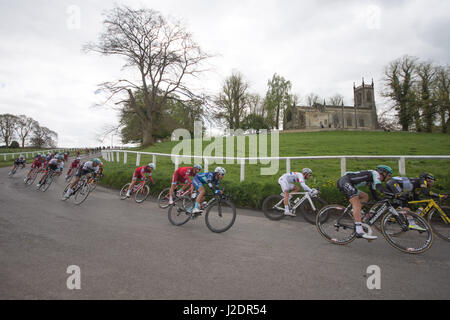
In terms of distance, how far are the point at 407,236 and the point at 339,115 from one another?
70.9 m

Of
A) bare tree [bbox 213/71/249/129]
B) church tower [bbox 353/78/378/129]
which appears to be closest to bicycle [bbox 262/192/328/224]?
bare tree [bbox 213/71/249/129]

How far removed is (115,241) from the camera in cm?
478

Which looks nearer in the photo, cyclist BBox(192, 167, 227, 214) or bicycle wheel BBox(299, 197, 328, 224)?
cyclist BBox(192, 167, 227, 214)

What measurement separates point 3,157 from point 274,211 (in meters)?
36.5

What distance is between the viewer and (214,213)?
19.5ft

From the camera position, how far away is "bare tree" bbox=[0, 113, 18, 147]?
56.1m

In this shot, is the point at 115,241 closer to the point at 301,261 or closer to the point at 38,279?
the point at 38,279

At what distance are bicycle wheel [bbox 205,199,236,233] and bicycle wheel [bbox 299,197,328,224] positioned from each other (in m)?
2.08

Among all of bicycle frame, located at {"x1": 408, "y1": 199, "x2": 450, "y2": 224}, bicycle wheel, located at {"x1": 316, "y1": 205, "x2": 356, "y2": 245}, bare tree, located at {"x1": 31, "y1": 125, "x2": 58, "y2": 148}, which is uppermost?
bare tree, located at {"x1": 31, "y1": 125, "x2": 58, "y2": 148}

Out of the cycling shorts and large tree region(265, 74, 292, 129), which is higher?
large tree region(265, 74, 292, 129)

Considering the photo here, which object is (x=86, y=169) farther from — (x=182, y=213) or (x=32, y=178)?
(x=32, y=178)

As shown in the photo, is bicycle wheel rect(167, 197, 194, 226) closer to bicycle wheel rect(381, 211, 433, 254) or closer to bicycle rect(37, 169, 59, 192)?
bicycle wheel rect(381, 211, 433, 254)

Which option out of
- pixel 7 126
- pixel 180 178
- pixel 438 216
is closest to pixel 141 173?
pixel 180 178

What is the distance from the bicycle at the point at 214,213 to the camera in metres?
5.73
